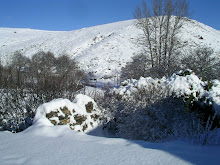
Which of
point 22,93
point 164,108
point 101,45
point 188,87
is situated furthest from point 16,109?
point 101,45

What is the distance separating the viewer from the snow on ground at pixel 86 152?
243cm

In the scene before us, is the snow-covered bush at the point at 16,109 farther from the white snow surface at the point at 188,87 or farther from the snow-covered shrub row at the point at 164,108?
the white snow surface at the point at 188,87

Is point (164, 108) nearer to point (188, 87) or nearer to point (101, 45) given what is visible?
point (188, 87)

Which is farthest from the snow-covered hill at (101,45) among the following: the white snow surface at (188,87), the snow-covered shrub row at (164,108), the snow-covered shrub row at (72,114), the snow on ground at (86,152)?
the snow on ground at (86,152)

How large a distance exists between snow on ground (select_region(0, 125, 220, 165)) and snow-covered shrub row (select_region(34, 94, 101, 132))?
1448 mm

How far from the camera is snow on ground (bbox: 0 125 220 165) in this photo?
2.43m

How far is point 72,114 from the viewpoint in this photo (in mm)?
5695

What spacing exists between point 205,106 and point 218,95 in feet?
2.12

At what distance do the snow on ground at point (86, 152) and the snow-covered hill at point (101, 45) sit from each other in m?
23.7

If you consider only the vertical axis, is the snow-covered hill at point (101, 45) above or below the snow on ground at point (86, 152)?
above

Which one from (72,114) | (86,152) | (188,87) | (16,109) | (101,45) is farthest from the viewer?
(101,45)

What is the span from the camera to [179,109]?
5844mm

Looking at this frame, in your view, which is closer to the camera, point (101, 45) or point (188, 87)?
point (188, 87)

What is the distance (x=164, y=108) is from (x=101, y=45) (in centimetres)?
3224
